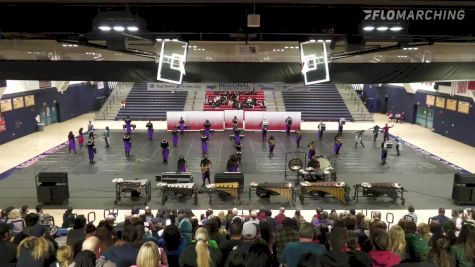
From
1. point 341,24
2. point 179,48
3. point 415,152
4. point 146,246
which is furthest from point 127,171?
point 415,152

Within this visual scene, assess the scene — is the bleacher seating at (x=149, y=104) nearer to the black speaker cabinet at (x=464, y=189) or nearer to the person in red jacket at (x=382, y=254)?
the black speaker cabinet at (x=464, y=189)

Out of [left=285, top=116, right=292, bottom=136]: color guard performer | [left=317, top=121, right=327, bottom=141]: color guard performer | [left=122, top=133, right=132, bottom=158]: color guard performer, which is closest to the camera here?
[left=122, top=133, right=132, bottom=158]: color guard performer

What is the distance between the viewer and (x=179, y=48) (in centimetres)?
895

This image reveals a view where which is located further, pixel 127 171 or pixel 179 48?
pixel 127 171

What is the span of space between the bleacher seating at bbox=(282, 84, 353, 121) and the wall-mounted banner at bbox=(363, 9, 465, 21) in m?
27.8

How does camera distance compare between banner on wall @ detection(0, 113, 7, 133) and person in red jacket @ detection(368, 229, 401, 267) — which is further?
banner on wall @ detection(0, 113, 7, 133)

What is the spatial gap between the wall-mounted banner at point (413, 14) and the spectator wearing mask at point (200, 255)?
550 centimetres

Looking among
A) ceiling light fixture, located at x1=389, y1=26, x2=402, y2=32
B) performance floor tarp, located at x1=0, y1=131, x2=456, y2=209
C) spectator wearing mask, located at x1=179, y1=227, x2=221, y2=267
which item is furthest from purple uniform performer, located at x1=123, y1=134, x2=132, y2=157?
spectator wearing mask, located at x1=179, y1=227, x2=221, y2=267

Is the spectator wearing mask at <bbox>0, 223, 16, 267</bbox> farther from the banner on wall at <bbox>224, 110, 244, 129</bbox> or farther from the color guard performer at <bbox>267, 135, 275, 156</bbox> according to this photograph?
the banner on wall at <bbox>224, 110, 244, 129</bbox>

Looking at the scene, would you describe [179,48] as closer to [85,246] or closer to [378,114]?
[85,246]

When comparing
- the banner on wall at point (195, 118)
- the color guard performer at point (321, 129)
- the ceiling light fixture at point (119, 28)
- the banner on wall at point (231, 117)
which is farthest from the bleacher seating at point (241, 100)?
the ceiling light fixture at point (119, 28)

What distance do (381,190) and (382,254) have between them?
9795mm

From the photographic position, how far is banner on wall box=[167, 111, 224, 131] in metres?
29.5

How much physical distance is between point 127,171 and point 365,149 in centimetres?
1396
